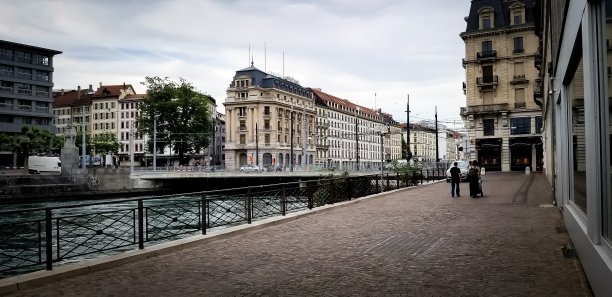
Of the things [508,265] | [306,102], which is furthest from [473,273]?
[306,102]

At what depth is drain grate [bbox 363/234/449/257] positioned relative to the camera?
859cm

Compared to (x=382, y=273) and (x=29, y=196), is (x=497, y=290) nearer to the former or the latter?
(x=382, y=273)

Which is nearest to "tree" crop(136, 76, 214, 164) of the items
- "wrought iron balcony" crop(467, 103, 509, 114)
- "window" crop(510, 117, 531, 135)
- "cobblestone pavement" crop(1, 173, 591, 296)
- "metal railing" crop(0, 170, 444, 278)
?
"wrought iron balcony" crop(467, 103, 509, 114)

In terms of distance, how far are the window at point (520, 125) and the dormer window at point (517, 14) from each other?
11.2m

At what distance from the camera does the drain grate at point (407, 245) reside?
8586 mm

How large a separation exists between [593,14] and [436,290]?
358 centimetres

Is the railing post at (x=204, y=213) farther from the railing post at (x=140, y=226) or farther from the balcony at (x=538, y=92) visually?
the balcony at (x=538, y=92)

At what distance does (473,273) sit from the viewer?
6.91m

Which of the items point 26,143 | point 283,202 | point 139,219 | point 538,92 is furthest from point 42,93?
point 139,219

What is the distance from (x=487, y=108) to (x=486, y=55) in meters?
6.39

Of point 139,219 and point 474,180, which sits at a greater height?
point 474,180

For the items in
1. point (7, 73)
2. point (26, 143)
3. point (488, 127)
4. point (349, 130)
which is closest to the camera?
point (26, 143)

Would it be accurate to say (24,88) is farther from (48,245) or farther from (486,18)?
(48,245)

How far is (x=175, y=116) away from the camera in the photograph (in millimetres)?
76125
